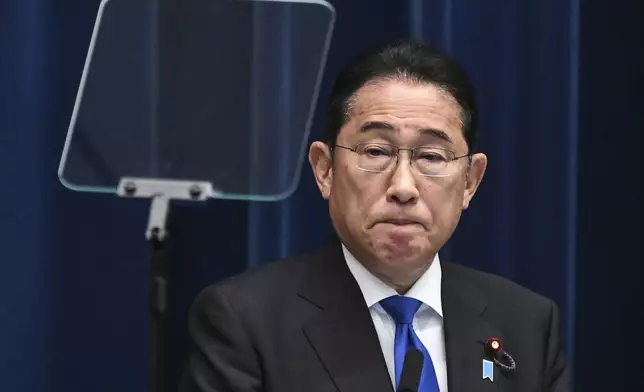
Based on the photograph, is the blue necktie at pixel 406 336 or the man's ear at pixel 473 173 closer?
the blue necktie at pixel 406 336

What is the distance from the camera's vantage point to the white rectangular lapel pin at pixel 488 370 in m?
1.30

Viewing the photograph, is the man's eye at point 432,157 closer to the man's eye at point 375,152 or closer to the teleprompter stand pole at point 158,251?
the man's eye at point 375,152

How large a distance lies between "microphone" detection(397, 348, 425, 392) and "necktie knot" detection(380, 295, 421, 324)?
0.39 ft

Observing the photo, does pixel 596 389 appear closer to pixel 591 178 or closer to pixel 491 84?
pixel 591 178

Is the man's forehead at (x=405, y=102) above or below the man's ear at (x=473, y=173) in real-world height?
above

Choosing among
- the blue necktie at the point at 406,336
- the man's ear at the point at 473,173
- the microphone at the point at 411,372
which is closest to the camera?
the microphone at the point at 411,372

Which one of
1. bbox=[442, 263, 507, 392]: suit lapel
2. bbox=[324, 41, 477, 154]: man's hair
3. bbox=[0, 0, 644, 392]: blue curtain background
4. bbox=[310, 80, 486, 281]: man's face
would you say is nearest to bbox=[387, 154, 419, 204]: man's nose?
bbox=[310, 80, 486, 281]: man's face

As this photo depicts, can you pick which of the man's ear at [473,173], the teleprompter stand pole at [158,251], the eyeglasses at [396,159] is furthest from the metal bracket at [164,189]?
the man's ear at [473,173]

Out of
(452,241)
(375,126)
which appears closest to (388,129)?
(375,126)

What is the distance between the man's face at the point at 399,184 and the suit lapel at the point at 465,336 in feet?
0.35

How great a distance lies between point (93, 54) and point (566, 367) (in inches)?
36.6

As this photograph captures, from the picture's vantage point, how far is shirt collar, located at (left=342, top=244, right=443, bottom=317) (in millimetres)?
1317

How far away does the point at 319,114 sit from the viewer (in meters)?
1.75

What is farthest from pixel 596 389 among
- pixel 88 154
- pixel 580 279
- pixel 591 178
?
pixel 88 154
